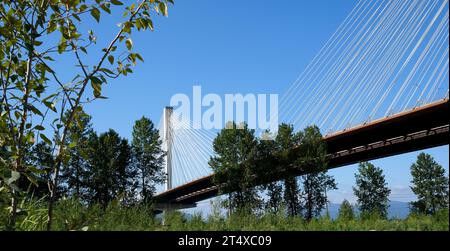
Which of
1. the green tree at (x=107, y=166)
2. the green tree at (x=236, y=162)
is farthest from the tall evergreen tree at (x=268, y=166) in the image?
the green tree at (x=107, y=166)

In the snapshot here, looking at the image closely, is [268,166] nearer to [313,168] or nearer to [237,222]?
[313,168]

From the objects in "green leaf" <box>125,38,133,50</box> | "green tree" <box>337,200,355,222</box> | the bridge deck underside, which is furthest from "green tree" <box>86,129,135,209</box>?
"green leaf" <box>125,38,133,50</box>

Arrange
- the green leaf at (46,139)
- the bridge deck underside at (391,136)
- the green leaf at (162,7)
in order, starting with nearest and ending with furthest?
the green leaf at (46,139), the green leaf at (162,7), the bridge deck underside at (391,136)

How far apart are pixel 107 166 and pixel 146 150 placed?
4351 mm

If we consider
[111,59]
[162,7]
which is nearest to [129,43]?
[111,59]

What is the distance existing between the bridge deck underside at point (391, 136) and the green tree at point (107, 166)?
12.8m

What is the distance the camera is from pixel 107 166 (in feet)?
120

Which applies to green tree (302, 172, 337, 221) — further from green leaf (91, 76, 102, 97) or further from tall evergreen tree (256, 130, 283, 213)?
green leaf (91, 76, 102, 97)

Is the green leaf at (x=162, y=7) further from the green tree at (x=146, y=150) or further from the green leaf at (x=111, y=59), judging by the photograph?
the green tree at (x=146, y=150)

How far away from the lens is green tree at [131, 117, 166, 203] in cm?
3925

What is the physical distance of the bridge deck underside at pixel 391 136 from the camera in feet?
69.8

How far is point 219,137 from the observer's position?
3862 cm
